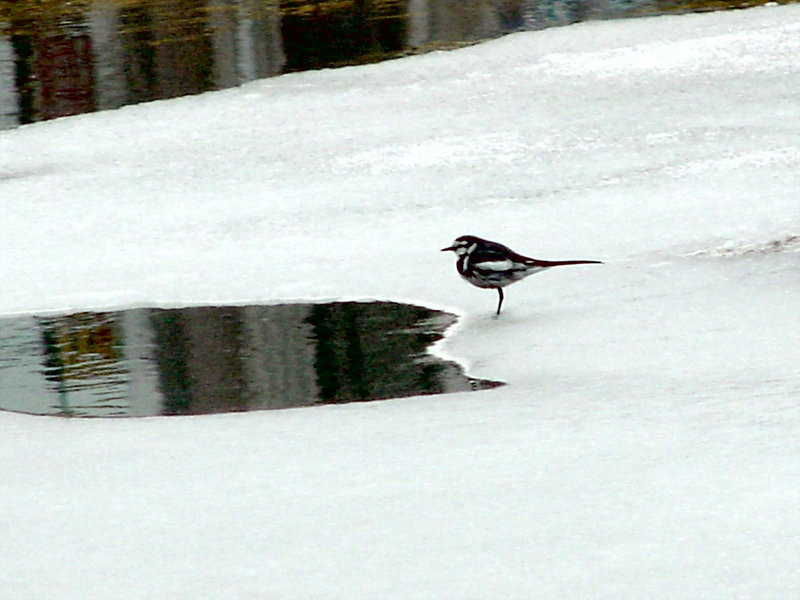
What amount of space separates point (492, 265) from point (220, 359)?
1.10 m

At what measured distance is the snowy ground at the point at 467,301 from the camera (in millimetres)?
3264

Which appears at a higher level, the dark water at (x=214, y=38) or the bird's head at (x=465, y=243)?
the dark water at (x=214, y=38)

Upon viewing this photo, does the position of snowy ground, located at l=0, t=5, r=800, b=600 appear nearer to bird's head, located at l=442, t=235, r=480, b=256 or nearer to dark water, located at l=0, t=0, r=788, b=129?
bird's head, located at l=442, t=235, r=480, b=256

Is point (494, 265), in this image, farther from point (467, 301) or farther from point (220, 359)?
point (220, 359)

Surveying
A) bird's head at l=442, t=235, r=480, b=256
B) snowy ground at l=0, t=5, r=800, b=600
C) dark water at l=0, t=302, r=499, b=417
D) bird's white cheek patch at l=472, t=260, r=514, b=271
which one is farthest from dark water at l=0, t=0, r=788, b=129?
bird's white cheek patch at l=472, t=260, r=514, b=271

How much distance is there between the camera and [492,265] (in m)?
5.70

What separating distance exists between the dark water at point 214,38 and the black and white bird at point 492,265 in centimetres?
535

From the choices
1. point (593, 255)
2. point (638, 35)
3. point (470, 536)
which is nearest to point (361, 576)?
point (470, 536)

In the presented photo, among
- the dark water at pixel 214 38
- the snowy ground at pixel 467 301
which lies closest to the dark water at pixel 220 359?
the snowy ground at pixel 467 301

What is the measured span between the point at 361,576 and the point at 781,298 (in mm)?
2833

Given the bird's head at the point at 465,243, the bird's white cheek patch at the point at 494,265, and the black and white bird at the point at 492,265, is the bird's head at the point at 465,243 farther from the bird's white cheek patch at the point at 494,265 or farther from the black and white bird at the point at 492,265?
the bird's white cheek patch at the point at 494,265

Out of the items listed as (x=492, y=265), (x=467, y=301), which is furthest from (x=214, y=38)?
(x=492, y=265)

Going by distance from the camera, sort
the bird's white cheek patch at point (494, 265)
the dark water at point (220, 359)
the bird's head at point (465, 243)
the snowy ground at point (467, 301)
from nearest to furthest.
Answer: the snowy ground at point (467, 301) → the dark water at point (220, 359) → the bird's white cheek patch at point (494, 265) → the bird's head at point (465, 243)

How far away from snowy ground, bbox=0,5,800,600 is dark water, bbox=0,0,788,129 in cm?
77
